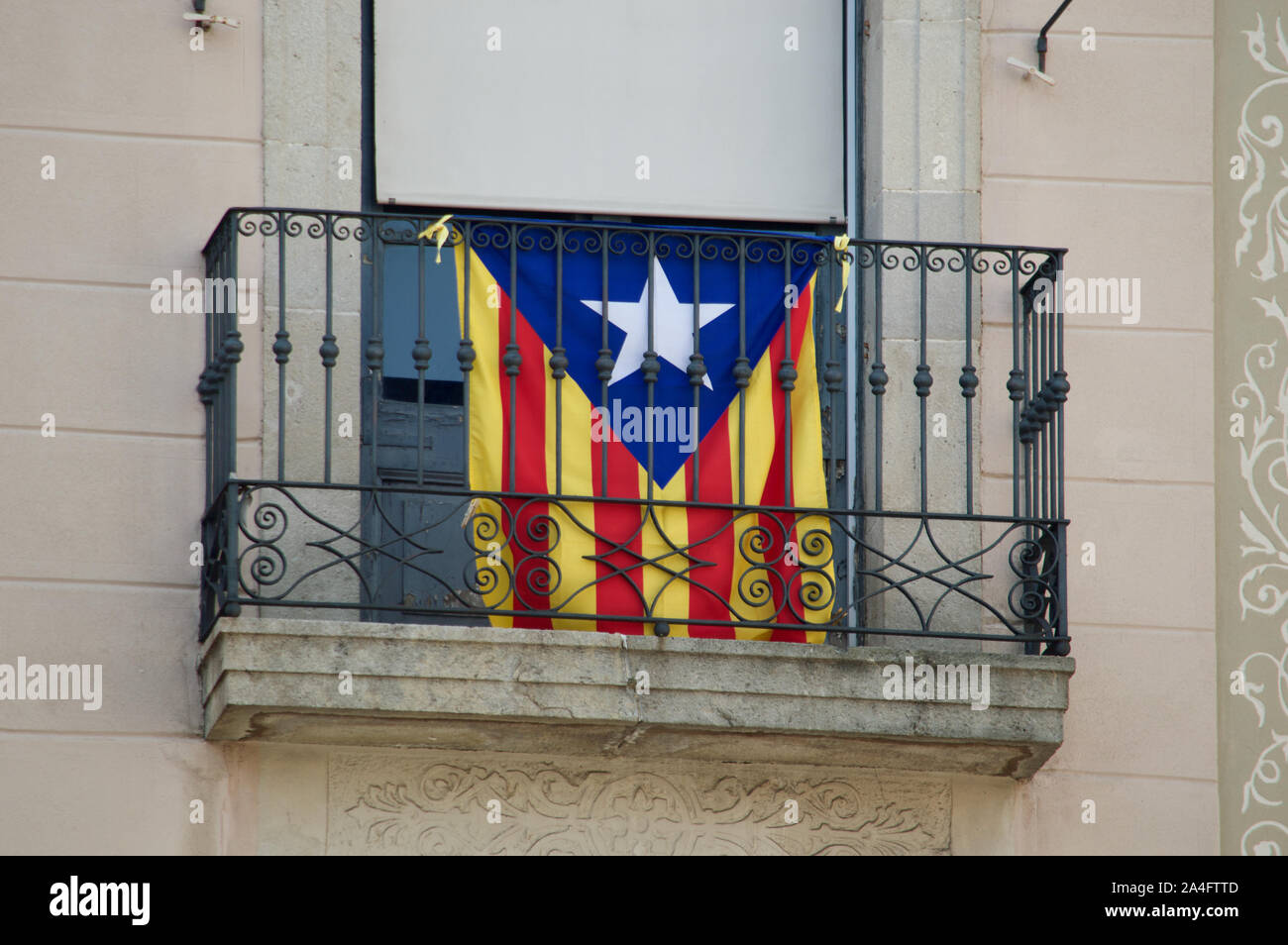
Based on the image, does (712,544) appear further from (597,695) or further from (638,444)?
(597,695)

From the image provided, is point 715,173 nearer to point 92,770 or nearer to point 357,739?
point 357,739

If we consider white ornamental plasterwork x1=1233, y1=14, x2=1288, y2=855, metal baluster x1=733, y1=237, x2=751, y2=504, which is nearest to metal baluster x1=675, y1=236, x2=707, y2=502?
metal baluster x1=733, y1=237, x2=751, y2=504

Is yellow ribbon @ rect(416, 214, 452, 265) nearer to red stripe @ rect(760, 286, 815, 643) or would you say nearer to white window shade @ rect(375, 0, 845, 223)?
white window shade @ rect(375, 0, 845, 223)

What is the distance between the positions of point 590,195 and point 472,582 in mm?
1614

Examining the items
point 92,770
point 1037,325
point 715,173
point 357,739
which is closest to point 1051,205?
point 1037,325

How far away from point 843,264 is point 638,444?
3.39ft

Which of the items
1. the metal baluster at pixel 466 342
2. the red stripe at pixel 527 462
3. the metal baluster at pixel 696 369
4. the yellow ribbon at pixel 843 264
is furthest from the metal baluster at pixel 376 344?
the yellow ribbon at pixel 843 264

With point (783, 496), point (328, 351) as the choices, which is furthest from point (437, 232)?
point (783, 496)

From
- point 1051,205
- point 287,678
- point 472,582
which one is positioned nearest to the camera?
point 287,678

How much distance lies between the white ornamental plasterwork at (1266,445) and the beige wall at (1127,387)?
0.14 m

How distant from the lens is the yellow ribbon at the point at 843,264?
785 centimetres

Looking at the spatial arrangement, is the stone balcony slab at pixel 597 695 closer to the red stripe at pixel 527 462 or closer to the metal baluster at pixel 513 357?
the red stripe at pixel 527 462

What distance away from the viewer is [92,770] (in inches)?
297

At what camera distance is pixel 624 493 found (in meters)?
7.77
